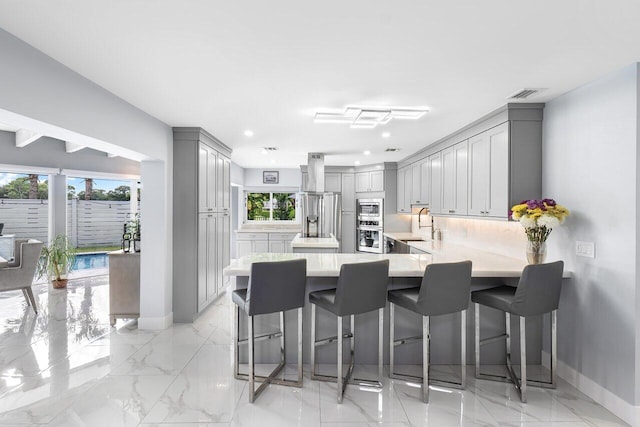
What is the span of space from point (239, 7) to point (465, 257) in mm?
3339

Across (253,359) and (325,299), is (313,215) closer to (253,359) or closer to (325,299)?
(325,299)

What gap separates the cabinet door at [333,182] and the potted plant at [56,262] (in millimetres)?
5018

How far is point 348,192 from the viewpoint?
25.5ft

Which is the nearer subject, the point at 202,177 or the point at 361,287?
the point at 361,287

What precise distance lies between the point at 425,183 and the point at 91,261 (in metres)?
7.09

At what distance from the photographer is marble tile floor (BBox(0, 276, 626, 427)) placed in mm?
2348

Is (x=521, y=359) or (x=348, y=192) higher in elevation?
(x=348, y=192)

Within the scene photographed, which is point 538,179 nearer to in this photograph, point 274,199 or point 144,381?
point 144,381

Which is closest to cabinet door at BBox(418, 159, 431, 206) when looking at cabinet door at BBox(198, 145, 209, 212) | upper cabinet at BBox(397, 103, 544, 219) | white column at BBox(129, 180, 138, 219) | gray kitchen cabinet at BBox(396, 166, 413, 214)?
upper cabinet at BBox(397, 103, 544, 219)

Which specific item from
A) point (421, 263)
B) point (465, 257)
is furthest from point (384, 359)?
point (465, 257)

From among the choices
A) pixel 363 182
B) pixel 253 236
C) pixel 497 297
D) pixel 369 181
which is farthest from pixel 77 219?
pixel 497 297

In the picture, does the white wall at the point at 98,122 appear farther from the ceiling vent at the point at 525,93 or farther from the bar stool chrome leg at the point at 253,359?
the ceiling vent at the point at 525,93

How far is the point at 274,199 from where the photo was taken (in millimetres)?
9281

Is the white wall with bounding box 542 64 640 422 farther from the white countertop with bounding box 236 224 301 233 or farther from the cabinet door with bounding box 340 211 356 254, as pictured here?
the white countertop with bounding box 236 224 301 233
